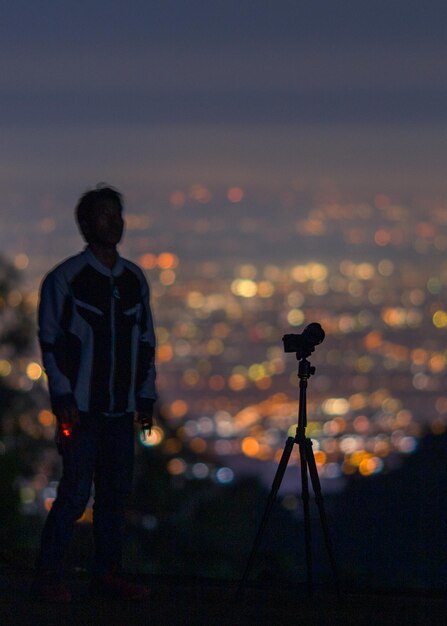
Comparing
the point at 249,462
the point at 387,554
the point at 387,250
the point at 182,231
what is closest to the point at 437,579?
the point at 387,554

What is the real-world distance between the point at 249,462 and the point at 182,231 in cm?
1710

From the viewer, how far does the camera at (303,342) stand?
6.83 m

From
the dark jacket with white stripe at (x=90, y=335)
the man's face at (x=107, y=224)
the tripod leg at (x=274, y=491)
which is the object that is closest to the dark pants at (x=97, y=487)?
the dark jacket with white stripe at (x=90, y=335)

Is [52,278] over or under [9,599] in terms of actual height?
over

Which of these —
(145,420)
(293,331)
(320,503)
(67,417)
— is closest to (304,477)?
(320,503)

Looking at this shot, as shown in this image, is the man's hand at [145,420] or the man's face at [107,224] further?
the man's hand at [145,420]

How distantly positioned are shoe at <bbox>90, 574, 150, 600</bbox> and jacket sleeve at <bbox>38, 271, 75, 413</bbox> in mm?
888

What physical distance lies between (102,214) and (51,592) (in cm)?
172

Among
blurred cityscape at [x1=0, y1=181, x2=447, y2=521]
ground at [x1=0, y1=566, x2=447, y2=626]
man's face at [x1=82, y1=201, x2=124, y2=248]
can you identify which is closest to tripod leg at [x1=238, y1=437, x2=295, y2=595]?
ground at [x1=0, y1=566, x2=447, y2=626]

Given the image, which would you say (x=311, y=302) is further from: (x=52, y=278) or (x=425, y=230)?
(x=52, y=278)

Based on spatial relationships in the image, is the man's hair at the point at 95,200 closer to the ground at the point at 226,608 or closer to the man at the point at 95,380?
the man at the point at 95,380

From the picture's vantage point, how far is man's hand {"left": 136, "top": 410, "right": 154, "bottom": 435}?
7.03 metres

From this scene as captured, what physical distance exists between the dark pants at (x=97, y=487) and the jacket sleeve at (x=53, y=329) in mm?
249

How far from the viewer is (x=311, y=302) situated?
107000mm
